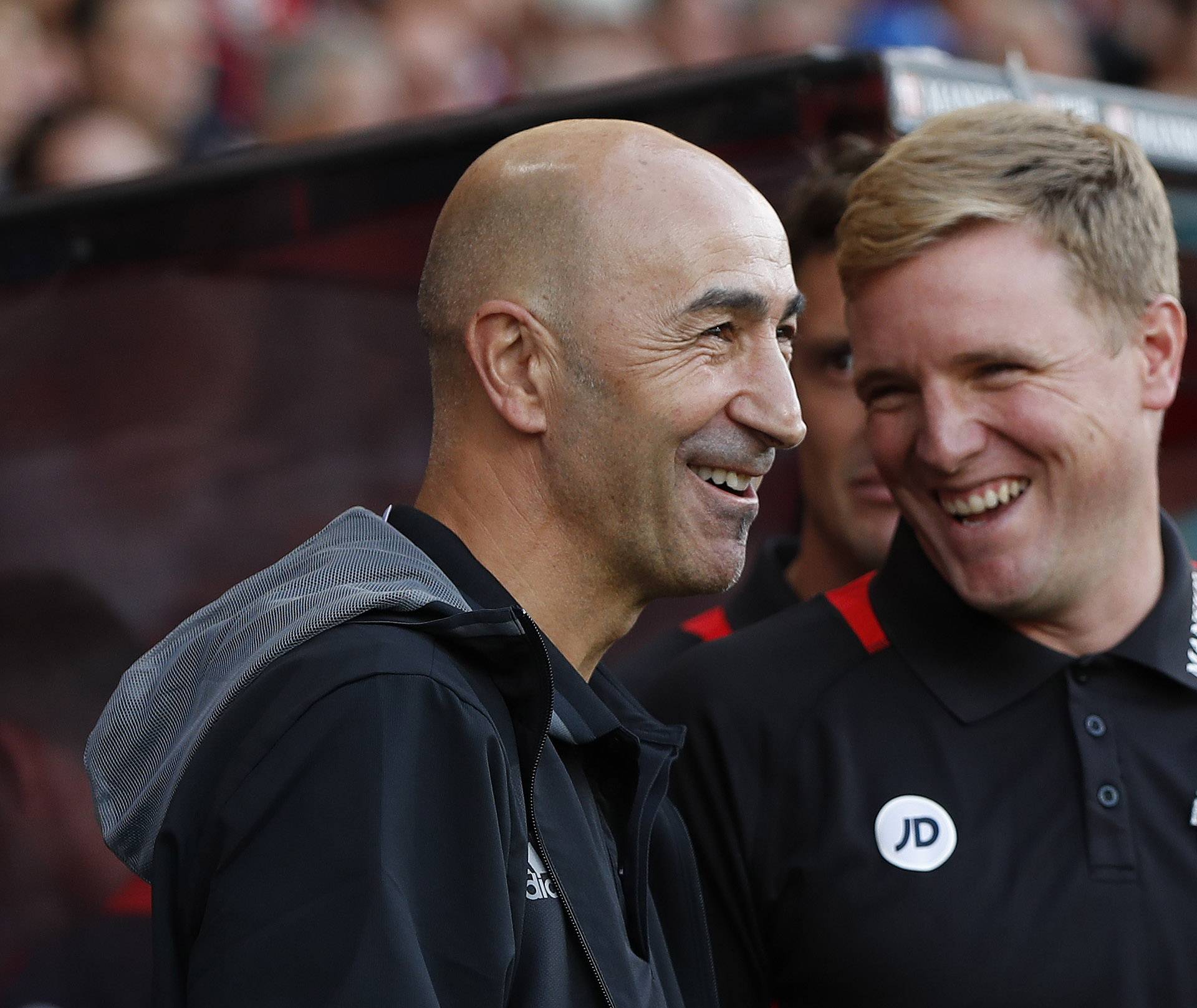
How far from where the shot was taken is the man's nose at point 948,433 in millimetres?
2170

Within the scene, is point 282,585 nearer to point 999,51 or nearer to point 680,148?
point 680,148

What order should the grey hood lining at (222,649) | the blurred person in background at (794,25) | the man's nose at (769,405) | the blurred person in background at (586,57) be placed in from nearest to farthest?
the grey hood lining at (222,649), the man's nose at (769,405), the blurred person in background at (586,57), the blurred person in background at (794,25)

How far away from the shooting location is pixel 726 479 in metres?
1.93

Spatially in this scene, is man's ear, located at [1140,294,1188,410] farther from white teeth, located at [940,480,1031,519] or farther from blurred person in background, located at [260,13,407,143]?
blurred person in background, located at [260,13,407,143]

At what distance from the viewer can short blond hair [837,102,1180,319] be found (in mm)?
2205

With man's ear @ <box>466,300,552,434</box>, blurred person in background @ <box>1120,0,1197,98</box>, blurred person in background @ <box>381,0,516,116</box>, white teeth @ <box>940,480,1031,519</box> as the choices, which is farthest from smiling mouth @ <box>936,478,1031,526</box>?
blurred person in background @ <box>1120,0,1197,98</box>

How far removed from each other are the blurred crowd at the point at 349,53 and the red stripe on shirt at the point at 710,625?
124 centimetres

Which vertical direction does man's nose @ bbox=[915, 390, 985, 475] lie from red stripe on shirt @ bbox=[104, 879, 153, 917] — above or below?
above

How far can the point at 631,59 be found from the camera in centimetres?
514

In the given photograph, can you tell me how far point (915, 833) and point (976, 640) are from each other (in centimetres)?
28

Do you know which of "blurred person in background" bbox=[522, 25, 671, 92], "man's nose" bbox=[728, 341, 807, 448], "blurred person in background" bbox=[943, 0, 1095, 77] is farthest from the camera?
"blurred person in background" bbox=[943, 0, 1095, 77]

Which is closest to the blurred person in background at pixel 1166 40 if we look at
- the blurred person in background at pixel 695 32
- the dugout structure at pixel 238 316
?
the blurred person in background at pixel 695 32

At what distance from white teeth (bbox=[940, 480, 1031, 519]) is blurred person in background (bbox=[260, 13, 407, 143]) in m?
1.99

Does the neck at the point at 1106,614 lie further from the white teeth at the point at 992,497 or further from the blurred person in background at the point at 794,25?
the blurred person in background at the point at 794,25
